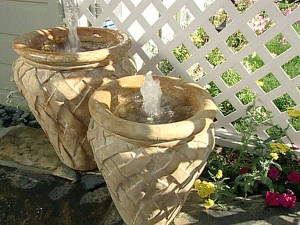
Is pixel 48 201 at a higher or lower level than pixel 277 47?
higher

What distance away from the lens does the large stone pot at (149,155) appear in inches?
53.7

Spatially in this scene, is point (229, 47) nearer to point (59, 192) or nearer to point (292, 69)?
point (292, 69)

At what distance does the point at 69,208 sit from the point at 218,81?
107cm

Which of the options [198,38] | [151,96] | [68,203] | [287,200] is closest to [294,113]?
[287,200]

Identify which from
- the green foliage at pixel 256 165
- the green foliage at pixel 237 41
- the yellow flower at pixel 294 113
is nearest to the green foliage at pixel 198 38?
the green foliage at pixel 237 41

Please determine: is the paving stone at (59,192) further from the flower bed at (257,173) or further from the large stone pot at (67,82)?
the flower bed at (257,173)

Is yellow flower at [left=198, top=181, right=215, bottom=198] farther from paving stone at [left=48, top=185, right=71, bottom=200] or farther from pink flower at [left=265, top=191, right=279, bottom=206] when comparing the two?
paving stone at [left=48, top=185, right=71, bottom=200]

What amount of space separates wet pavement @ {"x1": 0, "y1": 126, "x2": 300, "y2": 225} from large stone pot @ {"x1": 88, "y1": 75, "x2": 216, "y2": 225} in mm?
202

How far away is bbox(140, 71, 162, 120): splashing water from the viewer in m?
1.69

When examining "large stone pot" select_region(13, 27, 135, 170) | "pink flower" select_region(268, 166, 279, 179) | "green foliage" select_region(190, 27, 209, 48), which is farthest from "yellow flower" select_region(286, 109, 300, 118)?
"green foliage" select_region(190, 27, 209, 48)

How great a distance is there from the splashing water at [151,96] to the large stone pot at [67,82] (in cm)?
26

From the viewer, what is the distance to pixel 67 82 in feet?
5.87

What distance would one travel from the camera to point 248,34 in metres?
1.97

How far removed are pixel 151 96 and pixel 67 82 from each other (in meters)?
0.42
